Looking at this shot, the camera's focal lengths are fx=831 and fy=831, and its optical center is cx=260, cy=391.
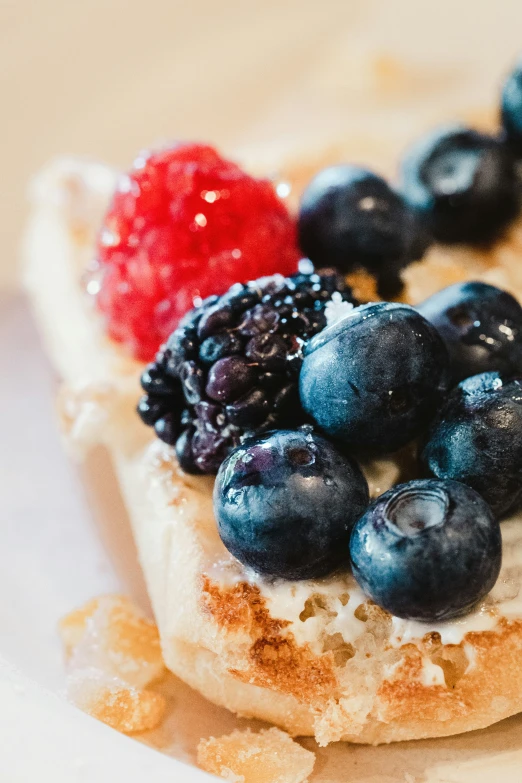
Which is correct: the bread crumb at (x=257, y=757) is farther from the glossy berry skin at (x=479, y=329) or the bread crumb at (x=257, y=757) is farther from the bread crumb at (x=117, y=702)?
the glossy berry skin at (x=479, y=329)

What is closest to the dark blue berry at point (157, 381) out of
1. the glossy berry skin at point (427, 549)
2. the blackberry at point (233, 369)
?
the blackberry at point (233, 369)

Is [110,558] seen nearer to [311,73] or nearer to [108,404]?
[108,404]

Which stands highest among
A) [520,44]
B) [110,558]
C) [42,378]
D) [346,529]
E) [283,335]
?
[520,44]

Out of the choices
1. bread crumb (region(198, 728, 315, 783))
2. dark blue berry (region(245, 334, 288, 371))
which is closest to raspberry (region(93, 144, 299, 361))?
dark blue berry (region(245, 334, 288, 371))

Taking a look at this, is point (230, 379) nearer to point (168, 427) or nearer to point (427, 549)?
point (168, 427)

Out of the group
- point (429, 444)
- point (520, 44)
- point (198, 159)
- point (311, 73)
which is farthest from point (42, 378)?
point (520, 44)

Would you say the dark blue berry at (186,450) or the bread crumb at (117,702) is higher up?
the dark blue berry at (186,450)

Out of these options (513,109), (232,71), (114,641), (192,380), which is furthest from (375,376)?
(232,71)
